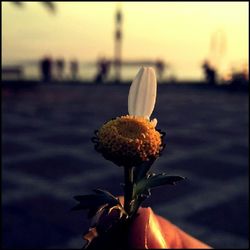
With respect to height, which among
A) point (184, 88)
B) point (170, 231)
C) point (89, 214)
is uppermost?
point (89, 214)

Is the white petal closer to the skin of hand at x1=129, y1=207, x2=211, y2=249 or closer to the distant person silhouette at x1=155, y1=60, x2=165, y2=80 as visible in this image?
the skin of hand at x1=129, y1=207, x2=211, y2=249

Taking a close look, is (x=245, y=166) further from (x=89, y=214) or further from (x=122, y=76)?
(x=122, y=76)

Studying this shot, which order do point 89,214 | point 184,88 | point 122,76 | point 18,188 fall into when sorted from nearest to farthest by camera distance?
1. point 89,214
2. point 18,188
3. point 184,88
4. point 122,76

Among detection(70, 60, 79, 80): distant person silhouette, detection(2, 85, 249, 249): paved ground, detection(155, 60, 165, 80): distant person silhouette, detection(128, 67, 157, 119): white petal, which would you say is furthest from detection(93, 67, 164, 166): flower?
detection(155, 60, 165, 80): distant person silhouette

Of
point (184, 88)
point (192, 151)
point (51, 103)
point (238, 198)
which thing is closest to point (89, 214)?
point (238, 198)

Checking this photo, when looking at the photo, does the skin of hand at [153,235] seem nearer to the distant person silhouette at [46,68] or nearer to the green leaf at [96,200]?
the green leaf at [96,200]

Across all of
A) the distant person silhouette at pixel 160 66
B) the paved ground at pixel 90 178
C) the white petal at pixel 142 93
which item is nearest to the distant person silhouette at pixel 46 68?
the distant person silhouette at pixel 160 66

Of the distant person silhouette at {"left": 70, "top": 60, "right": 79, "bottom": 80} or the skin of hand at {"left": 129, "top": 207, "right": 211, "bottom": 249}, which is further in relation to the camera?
the distant person silhouette at {"left": 70, "top": 60, "right": 79, "bottom": 80}

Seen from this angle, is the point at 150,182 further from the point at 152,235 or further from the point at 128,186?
the point at 152,235
